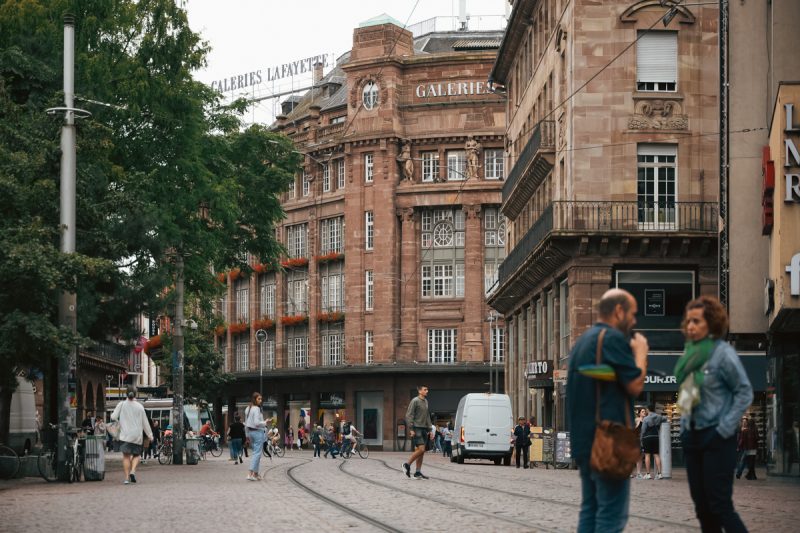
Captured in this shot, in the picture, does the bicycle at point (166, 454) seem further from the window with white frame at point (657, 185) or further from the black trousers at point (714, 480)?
the black trousers at point (714, 480)

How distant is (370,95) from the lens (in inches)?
3174

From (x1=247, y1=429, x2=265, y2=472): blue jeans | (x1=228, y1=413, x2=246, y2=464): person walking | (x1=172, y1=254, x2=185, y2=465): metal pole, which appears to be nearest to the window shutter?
(x1=172, y1=254, x2=185, y2=465): metal pole

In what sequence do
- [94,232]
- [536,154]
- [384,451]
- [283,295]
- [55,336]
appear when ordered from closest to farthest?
[55,336], [94,232], [536,154], [384,451], [283,295]

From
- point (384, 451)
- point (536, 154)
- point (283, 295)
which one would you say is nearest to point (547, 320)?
point (536, 154)

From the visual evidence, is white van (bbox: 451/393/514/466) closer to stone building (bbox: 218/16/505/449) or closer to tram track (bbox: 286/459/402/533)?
tram track (bbox: 286/459/402/533)

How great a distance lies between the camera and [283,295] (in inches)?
3474

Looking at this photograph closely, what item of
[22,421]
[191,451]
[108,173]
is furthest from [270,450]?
[108,173]

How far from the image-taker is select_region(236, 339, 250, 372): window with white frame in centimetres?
9156

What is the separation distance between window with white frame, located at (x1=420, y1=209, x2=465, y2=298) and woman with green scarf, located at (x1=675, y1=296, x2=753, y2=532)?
70.3m

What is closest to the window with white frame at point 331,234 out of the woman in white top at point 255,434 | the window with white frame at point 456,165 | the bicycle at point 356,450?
the window with white frame at point 456,165

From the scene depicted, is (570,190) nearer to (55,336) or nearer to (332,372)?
(55,336)

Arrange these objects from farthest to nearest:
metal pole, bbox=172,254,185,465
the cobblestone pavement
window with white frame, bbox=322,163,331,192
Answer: window with white frame, bbox=322,163,331,192 < metal pole, bbox=172,254,185,465 < the cobblestone pavement

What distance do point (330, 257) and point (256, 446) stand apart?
190ft

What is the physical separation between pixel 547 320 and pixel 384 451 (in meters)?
31.2
